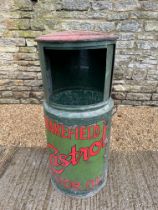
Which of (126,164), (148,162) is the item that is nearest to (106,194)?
(126,164)

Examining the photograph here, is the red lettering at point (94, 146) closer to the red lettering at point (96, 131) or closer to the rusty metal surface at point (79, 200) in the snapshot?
the red lettering at point (96, 131)

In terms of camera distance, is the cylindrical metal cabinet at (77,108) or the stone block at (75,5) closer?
the cylindrical metal cabinet at (77,108)

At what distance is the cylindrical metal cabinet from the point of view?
1.39 meters

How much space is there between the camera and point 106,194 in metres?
1.87

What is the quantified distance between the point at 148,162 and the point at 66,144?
117cm

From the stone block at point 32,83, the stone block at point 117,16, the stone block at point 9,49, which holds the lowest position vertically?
the stone block at point 32,83

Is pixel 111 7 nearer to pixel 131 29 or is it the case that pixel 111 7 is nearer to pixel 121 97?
pixel 131 29

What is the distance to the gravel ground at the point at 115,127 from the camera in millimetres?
2602

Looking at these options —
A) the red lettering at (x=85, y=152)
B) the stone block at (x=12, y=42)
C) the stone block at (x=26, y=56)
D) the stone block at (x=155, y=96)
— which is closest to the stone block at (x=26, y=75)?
the stone block at (x=26, y=56)

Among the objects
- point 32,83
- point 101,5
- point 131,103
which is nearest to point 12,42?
point 32,83

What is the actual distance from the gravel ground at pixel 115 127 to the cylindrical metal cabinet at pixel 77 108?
83 cm

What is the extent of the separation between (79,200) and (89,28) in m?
2.26

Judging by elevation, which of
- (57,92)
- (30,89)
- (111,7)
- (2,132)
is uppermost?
(111,7)

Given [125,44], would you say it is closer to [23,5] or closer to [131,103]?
[131,103]
